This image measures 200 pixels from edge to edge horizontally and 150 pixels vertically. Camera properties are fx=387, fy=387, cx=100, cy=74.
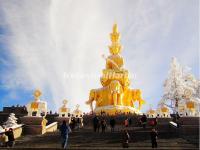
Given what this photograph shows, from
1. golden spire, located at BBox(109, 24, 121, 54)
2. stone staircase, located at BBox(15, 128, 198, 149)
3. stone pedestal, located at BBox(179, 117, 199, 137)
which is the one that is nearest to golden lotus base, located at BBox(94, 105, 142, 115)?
golden spire, located at BBox(109, 24, 121, 54)

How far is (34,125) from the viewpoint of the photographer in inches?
1030

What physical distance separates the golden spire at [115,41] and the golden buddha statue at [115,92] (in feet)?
1.50

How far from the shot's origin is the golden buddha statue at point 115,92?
145 ft

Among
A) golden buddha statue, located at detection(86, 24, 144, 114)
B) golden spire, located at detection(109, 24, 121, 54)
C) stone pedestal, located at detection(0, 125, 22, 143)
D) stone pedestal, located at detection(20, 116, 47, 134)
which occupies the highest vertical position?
golden spire, located at detection(109, 24, 121, 54)

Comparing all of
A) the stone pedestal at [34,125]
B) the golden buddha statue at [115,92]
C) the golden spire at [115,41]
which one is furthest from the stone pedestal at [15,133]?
the golden spire at [115,41]

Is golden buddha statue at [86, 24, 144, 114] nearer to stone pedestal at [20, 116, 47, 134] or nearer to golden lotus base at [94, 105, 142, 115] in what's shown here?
golden lotus base at [94, 105, 142, 115]

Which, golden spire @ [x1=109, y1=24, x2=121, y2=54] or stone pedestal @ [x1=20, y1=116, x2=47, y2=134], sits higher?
golden spire @ [x1=109, y1=24, x2=121, y2=54]

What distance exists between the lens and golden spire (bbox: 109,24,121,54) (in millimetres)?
49688

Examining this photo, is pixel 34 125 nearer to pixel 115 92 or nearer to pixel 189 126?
pixel 189 126

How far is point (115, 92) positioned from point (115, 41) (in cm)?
872

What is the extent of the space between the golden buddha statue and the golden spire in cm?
46

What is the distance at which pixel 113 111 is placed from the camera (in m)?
43.0

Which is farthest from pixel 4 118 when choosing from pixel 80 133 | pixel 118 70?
pixel 80 133

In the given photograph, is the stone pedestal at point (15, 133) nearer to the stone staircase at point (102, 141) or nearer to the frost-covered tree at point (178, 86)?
the stone staircase at point (102, 141)
